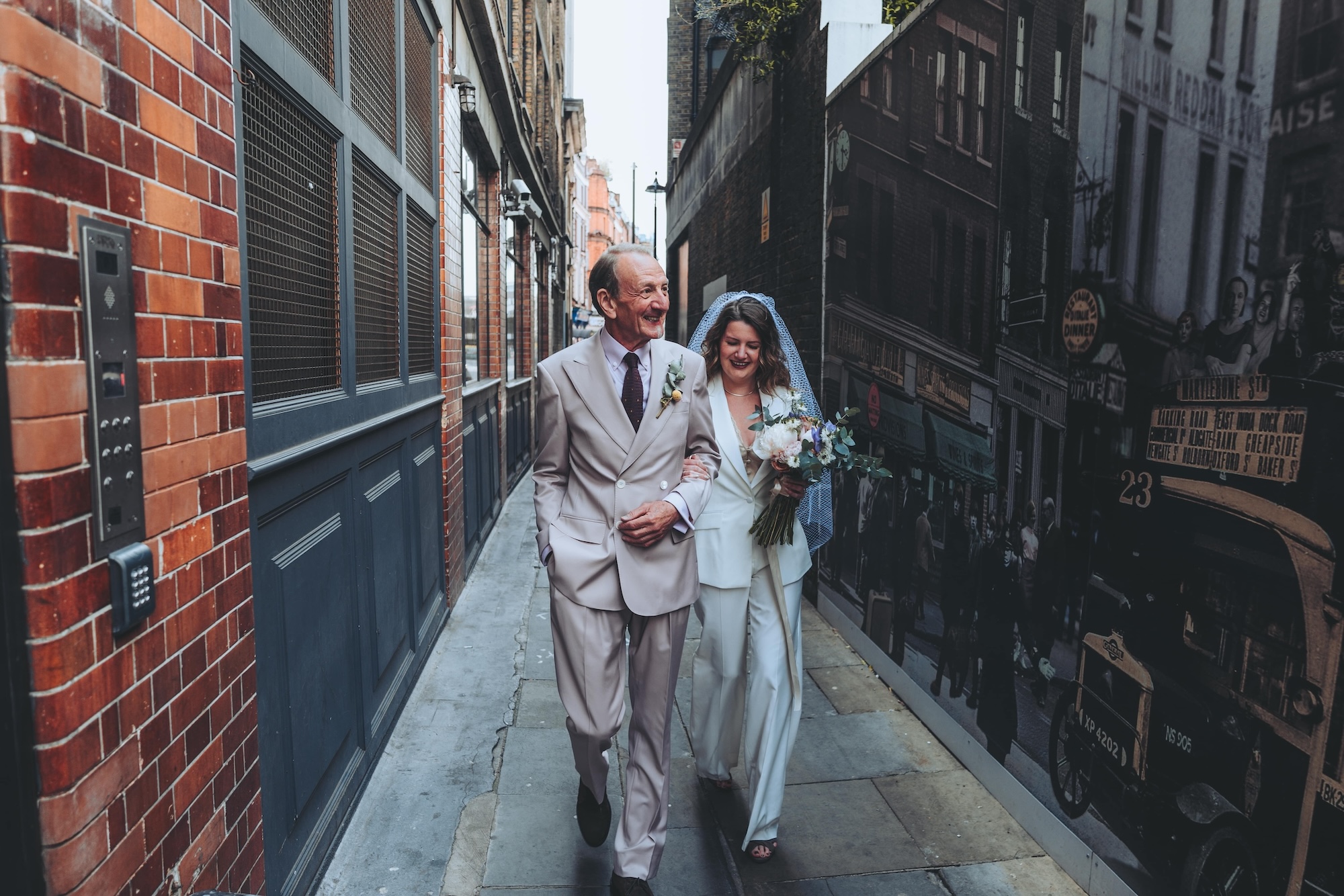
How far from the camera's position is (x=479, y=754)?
4.03 metres

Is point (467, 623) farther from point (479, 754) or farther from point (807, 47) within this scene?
point (807, 47)

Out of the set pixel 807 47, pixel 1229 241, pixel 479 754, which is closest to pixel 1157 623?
pixel 1229 241

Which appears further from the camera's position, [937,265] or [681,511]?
[937,265]

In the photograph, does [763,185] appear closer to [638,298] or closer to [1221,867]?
[638,298]

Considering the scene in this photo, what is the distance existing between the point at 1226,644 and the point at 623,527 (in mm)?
1694

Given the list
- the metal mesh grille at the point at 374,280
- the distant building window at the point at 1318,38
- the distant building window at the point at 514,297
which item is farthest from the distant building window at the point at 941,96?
the distant building window at the point at 514,297

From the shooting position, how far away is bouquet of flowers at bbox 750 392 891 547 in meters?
3.29

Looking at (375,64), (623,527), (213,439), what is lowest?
(623,527)

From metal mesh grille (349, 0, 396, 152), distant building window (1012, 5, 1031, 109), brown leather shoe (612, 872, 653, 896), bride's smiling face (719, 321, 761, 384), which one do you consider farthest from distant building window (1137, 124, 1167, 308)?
metal mesh grille (349, 0, 396, 152)

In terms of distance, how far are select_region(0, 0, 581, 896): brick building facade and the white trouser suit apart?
1387 millimetres

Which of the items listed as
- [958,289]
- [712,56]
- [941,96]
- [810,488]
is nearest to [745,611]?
[810,488]

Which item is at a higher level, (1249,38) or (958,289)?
(1249,38)

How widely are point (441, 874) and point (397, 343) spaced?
105 inches

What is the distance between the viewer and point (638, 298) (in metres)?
2.88
